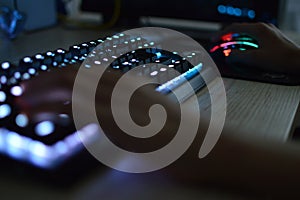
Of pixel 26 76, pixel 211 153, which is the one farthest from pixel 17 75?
pixel 211 153

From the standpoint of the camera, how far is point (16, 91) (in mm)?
398

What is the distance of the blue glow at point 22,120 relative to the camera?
35 centimetres

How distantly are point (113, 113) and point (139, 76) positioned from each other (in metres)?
0.13

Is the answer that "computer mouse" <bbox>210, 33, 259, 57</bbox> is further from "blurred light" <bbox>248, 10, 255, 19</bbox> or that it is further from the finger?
"blurred light" <bbox>248, 10, 255, 19</bbox>

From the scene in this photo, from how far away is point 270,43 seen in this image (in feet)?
2.20

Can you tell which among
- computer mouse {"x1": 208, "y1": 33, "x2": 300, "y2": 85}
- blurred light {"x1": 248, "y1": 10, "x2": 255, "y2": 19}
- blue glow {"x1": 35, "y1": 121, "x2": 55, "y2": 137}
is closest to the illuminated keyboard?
blue glow {"x1": 35, "y1": 121, "x2": 55, "y2": 137}

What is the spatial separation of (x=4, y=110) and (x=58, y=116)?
5 centimetres

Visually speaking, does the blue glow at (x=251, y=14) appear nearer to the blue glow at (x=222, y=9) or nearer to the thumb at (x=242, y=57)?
the blue glow at (x=222, y=9)

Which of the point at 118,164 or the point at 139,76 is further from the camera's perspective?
the point at 139,76

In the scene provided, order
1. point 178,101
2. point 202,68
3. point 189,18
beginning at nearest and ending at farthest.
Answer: point 178,101, point 202,68, point 189,18

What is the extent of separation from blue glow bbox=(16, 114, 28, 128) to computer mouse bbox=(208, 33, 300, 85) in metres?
0.39

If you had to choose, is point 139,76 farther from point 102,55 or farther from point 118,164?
point 118,164

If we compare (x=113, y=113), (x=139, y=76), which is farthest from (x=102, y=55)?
(x=113, y=113)

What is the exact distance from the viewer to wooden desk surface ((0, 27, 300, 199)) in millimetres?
307
